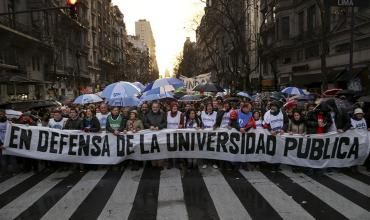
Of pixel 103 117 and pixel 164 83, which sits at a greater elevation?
pixel 164 83

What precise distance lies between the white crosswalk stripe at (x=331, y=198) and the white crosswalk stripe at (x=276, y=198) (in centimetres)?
61

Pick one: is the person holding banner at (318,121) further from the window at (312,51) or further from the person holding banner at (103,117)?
the window at (312,51)

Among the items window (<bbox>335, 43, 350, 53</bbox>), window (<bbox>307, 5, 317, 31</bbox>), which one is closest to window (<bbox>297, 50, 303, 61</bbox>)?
window (<bbox>307, 5, 317, 31</bbox>)

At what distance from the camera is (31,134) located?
9930 mm

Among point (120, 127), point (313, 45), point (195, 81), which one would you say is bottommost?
point (120, 127)

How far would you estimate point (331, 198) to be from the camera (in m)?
7.28

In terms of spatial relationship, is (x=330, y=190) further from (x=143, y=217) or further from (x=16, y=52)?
(x=16, y=52)

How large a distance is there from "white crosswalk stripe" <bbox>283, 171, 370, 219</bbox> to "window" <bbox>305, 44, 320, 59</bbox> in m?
27.0

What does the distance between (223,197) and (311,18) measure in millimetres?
30788

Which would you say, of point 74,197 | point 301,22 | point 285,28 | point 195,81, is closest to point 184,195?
point 74,197

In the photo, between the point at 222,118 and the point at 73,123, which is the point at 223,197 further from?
the point at 73,123

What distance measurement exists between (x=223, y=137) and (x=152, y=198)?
3.08 metres

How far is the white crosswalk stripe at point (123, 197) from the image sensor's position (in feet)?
21.5

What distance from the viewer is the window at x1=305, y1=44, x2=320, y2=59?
3384 centimetres
